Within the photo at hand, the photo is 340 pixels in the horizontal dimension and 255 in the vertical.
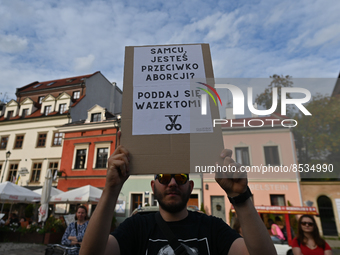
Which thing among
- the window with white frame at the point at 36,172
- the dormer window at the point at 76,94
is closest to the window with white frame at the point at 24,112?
the dormer window at the point at 76,94

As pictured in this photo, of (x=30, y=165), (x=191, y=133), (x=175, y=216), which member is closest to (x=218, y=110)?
(x=191, y=133)

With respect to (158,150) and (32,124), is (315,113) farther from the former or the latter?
(32,124)

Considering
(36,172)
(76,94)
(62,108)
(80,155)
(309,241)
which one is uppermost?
(76,94)

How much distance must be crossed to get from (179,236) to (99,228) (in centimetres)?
70

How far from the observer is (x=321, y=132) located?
7.55 feet

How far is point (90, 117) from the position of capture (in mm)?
21750

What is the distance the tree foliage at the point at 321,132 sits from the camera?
210 cm

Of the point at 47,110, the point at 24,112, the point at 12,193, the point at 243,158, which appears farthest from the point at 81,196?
the point at 24,112

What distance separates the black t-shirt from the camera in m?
1.77

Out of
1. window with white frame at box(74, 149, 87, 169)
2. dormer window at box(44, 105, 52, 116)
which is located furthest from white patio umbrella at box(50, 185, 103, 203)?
dormer window at box(44, 105, 52, 116)

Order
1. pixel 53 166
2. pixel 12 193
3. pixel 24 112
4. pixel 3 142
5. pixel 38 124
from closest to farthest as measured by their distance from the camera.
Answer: pixel 12 193 → pixel 53 166 → pixel 38 124 → pixel 3 142 → pixel 24 112

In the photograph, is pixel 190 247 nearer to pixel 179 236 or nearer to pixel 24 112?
pixel 179 236

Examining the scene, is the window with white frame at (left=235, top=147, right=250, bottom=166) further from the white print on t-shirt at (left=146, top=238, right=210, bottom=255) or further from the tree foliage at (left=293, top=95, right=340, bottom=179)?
the white print on t-shirt at (left=146, top=238, right=210, bottom=255)

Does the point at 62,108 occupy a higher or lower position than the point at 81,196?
higher
